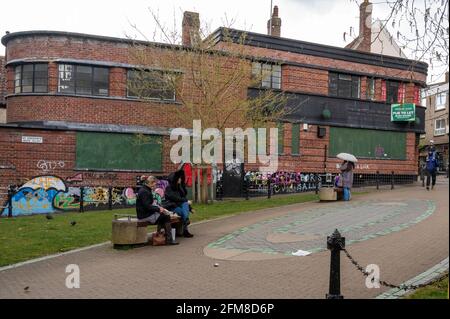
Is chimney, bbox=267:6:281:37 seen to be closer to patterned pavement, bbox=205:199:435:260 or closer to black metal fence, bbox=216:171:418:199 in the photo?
black metal fence, bbox=216:171:418:199

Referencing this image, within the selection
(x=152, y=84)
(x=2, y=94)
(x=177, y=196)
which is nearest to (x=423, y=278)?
(x=177, y=196)

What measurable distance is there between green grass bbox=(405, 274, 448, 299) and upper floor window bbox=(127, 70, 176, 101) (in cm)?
1264

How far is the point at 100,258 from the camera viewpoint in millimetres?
9086

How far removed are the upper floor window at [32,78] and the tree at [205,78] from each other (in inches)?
201

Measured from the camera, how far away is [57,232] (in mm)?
12422

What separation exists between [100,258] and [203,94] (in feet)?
31.5

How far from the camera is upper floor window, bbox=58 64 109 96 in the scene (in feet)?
68.9

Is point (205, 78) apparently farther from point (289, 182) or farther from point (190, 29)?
point (289, 182)

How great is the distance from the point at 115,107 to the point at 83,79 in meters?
1.89

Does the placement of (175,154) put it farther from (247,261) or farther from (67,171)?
(247,261)

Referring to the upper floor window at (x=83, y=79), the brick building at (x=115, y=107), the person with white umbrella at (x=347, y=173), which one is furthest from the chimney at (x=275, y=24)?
the person with white umbrella at (x=347, y=173)

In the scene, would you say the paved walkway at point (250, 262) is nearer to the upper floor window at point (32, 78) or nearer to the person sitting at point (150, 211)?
the person sitting at point (150, 211)

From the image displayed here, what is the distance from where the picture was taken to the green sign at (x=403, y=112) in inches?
1070
